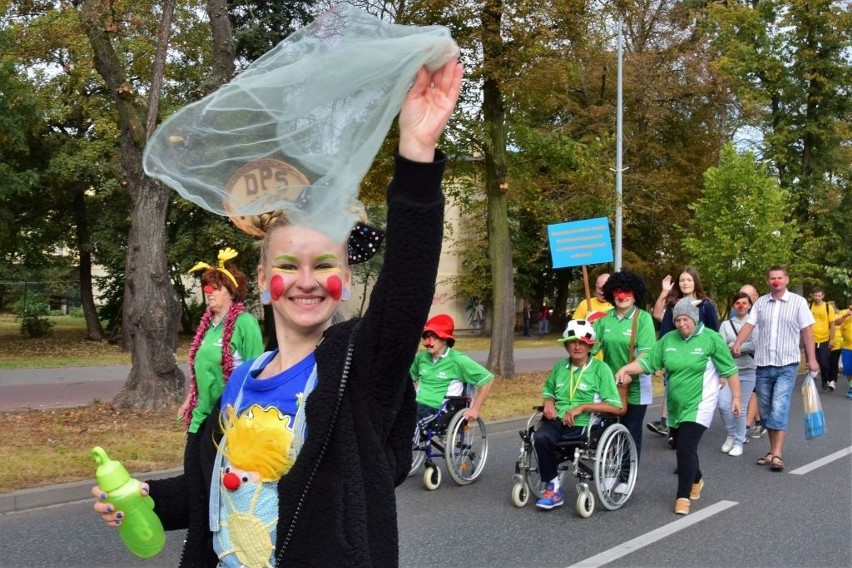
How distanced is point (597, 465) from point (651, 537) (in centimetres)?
69

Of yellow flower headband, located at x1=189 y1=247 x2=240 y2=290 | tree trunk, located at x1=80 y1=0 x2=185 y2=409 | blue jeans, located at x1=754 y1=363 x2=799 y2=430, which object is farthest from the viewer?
tree trunk, located at x1=80 y1=0 x2=185 y2=409

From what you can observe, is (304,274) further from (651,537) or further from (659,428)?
(659,428)

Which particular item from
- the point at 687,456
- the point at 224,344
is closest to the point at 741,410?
the point at 687,456

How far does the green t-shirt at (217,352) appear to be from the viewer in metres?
5.78

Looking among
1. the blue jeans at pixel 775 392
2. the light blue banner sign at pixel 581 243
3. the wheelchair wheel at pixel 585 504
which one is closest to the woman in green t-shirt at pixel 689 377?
the wheelchair wheel at pixel 585 504

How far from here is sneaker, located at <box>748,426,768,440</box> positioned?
1075 centimetres

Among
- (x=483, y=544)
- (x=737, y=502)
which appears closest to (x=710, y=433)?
(x=737, y=502)

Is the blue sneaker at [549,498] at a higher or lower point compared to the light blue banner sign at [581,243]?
lower

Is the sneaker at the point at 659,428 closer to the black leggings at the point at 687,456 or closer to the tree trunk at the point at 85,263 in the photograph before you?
the black leggings at the point at 687,456

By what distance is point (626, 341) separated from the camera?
7.59m

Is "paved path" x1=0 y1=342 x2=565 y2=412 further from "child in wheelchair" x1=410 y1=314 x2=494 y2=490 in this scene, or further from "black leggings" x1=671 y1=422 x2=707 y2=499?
"black leggings" x1=671 y1=422 x2=707 y2=499

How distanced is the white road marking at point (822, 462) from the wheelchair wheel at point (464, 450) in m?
3.25

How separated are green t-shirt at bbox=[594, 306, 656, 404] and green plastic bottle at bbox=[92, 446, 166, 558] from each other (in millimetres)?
5758

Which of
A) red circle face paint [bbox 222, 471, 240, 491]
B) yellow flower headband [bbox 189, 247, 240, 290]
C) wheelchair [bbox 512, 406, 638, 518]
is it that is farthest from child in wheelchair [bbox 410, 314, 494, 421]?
red circle face paint [bbox 222, 471, 240, 491]
